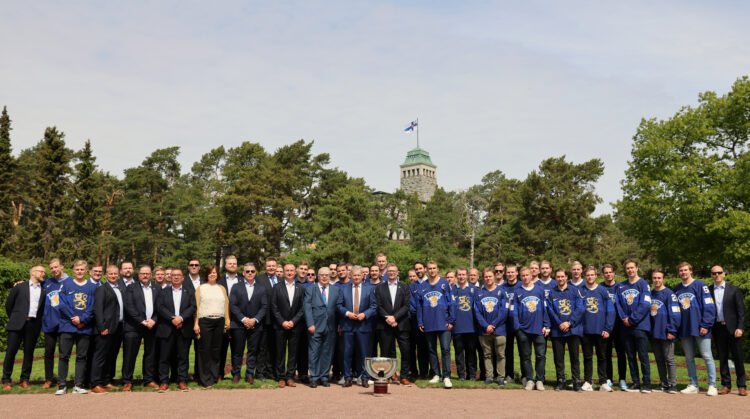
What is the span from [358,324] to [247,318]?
182 centimetres

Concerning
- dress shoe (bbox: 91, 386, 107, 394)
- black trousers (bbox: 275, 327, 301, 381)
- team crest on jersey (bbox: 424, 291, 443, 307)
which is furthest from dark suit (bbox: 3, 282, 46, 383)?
team crest on jersey (bbox: 424, 291, 443, 307)

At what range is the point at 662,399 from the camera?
8047 millimetres

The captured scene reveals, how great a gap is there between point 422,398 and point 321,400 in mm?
1441

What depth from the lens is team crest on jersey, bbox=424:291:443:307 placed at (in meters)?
9.17

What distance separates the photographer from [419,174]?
118m

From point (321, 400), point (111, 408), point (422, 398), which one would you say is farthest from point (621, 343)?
point (111, 408)

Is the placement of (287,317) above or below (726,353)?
above

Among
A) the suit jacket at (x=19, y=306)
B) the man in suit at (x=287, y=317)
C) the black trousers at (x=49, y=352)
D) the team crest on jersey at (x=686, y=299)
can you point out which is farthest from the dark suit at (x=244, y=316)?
the team crest on jersey at (x=686, y=299)

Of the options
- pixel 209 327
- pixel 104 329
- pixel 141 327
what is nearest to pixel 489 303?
pixel 209 327

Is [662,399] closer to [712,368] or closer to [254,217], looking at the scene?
[712,368]

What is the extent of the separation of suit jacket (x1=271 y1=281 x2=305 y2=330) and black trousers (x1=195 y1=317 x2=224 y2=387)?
2.90ft

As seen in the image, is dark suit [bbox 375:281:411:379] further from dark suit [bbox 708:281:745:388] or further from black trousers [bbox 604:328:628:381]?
dark suit [bbox 708:281:745:388]

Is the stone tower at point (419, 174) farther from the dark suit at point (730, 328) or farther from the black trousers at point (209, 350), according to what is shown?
the black trousers at point (209, 350)

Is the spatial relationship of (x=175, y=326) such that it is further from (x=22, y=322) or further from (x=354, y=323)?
(x=354, y=323)
